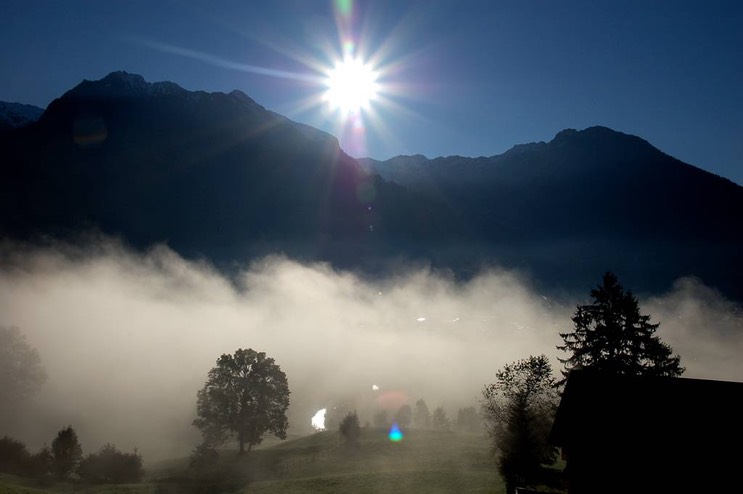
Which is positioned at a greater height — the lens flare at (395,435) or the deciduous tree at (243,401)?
the deciduous tree at (243,401)

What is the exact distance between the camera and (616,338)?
43812mm

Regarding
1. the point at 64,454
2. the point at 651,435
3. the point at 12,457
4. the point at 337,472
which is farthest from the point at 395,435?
the point at 651,435

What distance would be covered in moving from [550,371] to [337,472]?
28.9 metres

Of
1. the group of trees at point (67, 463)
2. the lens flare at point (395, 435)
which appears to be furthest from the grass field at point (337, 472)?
the group of trees at point (67, 463)

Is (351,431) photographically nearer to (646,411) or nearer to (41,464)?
(41,464)

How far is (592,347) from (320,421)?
166793mm

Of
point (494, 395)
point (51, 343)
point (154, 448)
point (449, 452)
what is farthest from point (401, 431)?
Answer: point (51, 343)

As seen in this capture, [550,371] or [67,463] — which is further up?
[550,371]

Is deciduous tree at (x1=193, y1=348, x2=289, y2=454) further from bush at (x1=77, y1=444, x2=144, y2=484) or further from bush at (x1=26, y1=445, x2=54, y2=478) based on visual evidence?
bush at (x1=26, y1=445, x2=54, y2=478)

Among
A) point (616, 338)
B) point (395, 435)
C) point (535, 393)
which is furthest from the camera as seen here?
point (395, 435)

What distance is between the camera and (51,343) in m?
176

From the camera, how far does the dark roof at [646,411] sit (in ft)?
54.4

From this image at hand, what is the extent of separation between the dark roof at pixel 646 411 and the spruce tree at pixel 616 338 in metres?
25.5

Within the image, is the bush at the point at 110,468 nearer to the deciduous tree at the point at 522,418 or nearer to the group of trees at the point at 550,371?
the deciduous tree at the point at 522,418
